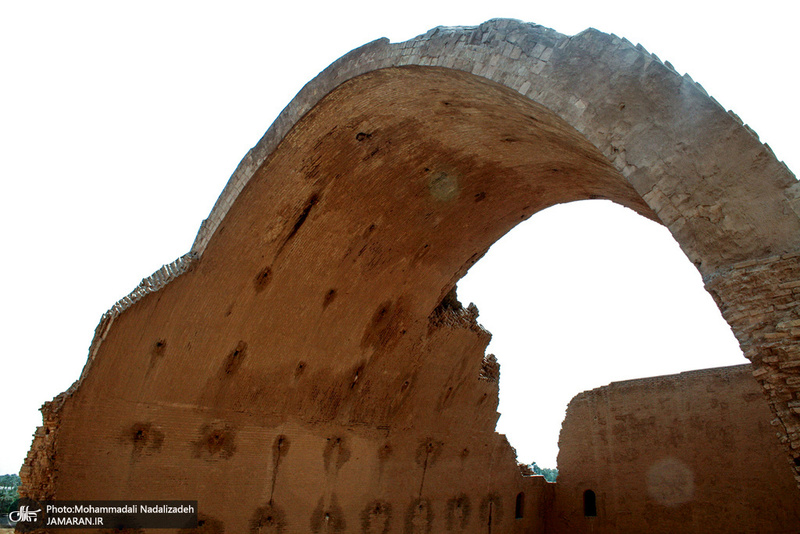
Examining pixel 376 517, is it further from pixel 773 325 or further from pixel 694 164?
pixel 694 164

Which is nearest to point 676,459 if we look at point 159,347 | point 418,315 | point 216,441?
point 418,315

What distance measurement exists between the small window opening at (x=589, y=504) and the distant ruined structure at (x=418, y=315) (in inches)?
6.6

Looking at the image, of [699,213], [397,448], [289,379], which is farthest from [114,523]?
[699,213]

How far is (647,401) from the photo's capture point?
11.9m

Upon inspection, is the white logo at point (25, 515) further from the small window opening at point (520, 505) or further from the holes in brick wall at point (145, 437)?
the small window opening at point (520, 505)

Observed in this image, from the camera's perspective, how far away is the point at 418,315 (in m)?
9.09

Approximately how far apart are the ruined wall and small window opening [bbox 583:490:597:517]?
0.24 feet

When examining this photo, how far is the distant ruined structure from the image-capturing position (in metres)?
3.21

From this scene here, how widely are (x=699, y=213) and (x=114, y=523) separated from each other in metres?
6.67

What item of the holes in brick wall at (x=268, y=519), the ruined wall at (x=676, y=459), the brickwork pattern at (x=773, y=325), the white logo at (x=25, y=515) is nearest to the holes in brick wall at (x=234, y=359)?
the holes in brick wall at (x=268, y=519)

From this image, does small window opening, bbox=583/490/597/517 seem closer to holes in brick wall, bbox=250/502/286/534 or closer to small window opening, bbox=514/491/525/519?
small window opening, bbox=514/491/525/519

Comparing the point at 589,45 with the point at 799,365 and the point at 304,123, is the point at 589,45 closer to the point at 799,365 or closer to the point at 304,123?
the point at 799,365

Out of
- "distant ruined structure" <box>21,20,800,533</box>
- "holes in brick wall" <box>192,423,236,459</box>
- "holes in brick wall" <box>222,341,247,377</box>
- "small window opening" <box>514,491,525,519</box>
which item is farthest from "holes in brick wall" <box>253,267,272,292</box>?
"small window opening" <box>514,491,525,519</box>

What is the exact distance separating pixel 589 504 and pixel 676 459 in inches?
87.8
